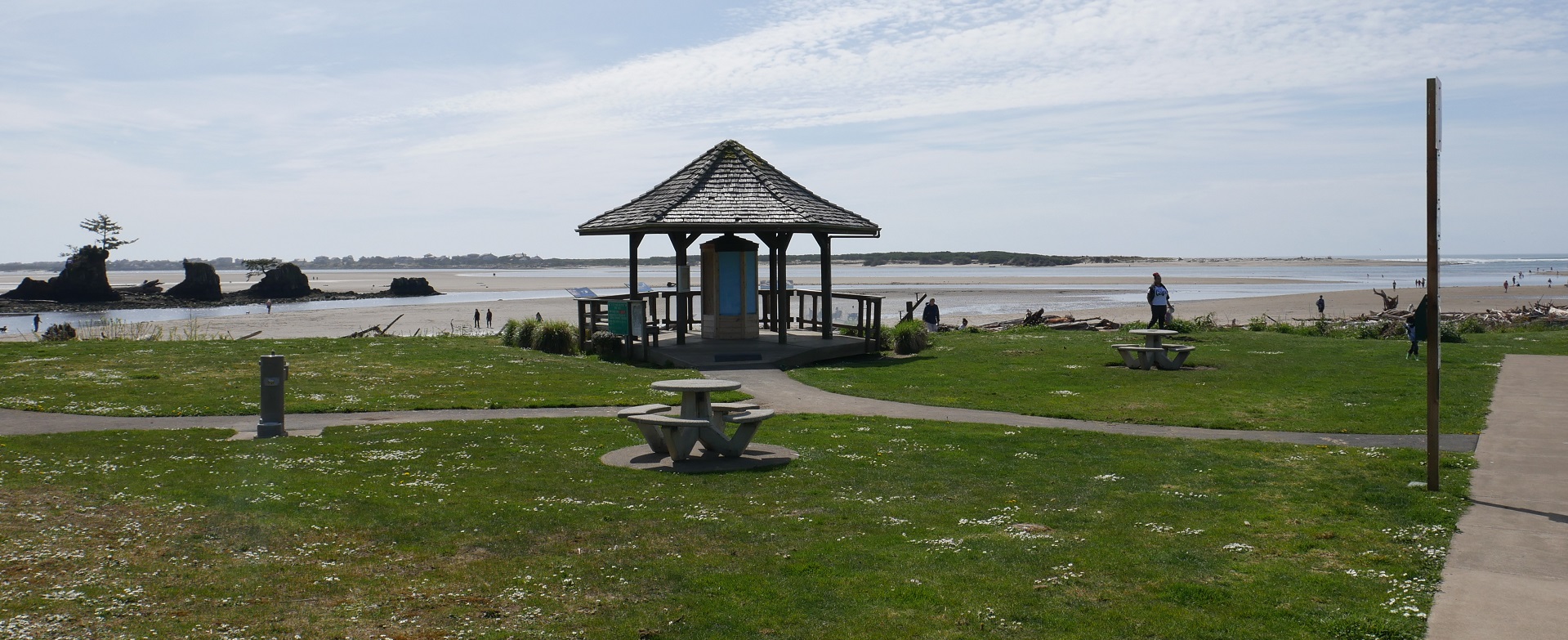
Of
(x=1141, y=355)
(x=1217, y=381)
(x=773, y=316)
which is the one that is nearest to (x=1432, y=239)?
(x=1217, y=381)

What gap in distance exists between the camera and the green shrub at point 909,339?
26594 millimetres

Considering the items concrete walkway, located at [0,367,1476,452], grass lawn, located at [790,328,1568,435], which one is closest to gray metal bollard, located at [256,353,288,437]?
concrete walkway, located at [0,367,1476,452]

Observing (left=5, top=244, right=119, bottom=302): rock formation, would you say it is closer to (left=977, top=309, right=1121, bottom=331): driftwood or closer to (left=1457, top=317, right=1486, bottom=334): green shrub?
(left=977, top=309, right=1121, bottom=331): driftwood

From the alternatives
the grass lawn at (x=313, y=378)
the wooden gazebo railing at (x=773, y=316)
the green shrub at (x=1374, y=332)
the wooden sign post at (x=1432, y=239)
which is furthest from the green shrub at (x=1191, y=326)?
the wooden sign post at (x=1432, y=239)

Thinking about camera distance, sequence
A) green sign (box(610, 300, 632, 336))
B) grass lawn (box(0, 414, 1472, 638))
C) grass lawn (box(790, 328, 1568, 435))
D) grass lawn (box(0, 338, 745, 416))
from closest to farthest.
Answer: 1. grass lawn (box(0, 414, 1472, 638))
2. grass lawn (box(790, 328, 1568, 435))
3. grass lawn (box(0, 338, 745, 416))
4. green sign (box(610, 300, 632, 336))

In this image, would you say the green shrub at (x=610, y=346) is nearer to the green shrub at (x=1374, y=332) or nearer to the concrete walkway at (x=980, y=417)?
the concrete walkway at (x=980, y=417)

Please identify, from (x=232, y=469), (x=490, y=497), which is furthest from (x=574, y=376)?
(x=490, y=497)

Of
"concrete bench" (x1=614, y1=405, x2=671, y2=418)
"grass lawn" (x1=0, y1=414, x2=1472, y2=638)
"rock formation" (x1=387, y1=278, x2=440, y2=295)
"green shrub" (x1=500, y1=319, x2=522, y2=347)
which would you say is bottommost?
"grass lawn" (x1=0, y1=414, x2=1472, y2=638)

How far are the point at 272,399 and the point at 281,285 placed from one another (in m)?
88.6

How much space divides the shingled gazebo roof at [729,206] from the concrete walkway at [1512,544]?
15176 millimetres

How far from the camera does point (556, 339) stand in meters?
27.0

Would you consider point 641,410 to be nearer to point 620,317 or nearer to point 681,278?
point 620,317

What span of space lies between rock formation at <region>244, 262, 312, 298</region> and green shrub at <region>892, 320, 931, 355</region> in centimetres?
7924

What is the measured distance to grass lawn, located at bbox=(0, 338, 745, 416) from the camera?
17375 millimetres
